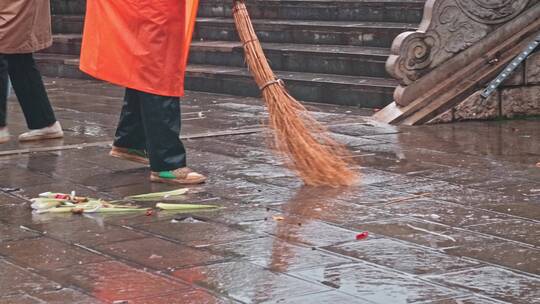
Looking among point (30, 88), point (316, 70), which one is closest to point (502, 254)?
point (30, 88)

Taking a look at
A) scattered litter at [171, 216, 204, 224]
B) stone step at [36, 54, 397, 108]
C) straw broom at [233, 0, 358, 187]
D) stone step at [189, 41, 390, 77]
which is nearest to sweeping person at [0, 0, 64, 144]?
straw broom at [233, 0, 358, 187]

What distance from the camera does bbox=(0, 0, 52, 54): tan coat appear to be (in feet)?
27.0

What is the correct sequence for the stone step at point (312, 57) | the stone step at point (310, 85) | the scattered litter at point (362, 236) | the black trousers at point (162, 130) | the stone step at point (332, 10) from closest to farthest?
1. the scattered litter at point (362, 236)
2. the black trousers at point (162, 130)
3. the stone step at point (310, 85)
4. the stone step at point (312, 57)
5. the stone step at point (332, 10)

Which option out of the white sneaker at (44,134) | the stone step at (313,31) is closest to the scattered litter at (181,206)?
the white sneaker at (44,134)

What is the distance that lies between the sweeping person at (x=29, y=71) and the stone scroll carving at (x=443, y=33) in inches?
108

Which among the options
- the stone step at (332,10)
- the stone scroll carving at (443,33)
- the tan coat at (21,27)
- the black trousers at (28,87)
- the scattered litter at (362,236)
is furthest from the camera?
the stone step at (332,10)

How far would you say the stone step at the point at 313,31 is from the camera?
1106 cm

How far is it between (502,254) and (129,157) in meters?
3.02

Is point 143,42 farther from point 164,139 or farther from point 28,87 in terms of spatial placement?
point 28,87

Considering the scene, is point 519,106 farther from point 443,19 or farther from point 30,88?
point 30,88

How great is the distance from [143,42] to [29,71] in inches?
86.4

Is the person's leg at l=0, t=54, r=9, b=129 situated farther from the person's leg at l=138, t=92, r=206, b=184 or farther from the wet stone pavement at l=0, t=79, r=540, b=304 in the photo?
the person's leg at l=138, t=92, r=206, b=184

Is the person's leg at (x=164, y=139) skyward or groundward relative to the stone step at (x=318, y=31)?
groundward

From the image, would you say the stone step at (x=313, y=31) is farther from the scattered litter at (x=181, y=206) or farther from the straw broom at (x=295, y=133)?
the scattered litter at (x=181, y=206)
